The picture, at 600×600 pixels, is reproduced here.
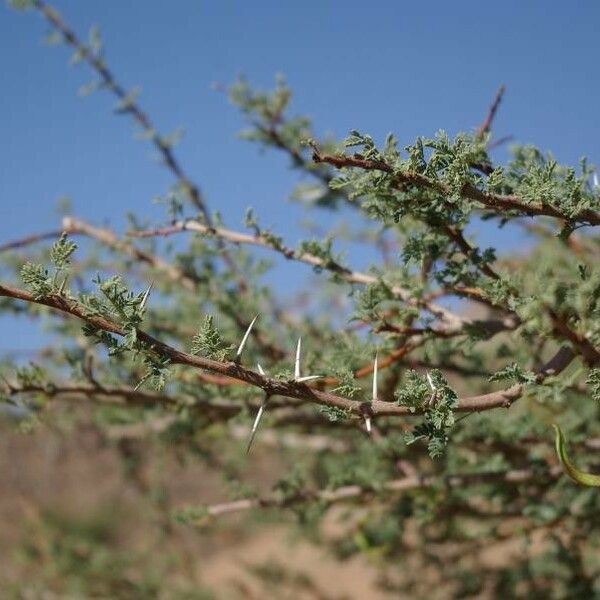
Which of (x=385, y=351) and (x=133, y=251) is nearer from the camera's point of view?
(x=385, y=351)

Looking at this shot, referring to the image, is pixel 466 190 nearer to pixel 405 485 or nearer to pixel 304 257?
pixel 304 257

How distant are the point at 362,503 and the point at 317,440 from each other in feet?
4.72

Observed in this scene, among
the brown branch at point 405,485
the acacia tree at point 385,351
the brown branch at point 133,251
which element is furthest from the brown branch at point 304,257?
the brown branch at point 405,485

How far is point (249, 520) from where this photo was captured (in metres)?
5.23

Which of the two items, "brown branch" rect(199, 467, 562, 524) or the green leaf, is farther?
"brown branch" rect(199, 467, 562, 524)

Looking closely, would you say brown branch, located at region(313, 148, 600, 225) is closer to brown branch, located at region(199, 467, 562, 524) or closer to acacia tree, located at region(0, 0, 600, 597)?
acacia tree, located at region(0, 0, 600, 597)

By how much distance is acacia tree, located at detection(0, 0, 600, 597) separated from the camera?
5.06ft

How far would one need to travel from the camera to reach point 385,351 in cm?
238

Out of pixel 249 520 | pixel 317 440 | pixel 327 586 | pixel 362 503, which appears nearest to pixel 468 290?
pixel 362 503

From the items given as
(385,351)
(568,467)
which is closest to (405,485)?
(385,351)

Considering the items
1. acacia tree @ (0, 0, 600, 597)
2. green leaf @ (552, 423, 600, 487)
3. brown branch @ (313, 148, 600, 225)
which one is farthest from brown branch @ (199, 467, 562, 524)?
brown branch @ (313, 148, 600, 225)

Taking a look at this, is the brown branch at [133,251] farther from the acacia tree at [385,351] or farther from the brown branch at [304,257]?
the brown branch at [304,257]

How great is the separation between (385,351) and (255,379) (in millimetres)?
973

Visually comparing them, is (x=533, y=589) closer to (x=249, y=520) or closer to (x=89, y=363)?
(x=249, y=520)
